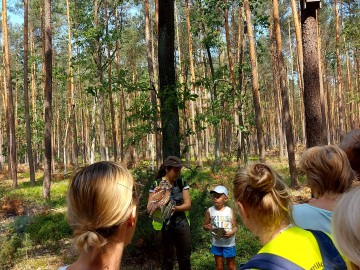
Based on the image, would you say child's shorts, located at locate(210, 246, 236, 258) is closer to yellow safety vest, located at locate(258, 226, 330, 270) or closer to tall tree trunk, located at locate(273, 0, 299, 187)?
yellow safety vest, located at locate(258, 226, 330, 270)

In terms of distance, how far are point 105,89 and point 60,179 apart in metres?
16.7

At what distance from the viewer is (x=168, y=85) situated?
20.5ft

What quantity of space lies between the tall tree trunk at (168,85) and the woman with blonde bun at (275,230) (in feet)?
13.8

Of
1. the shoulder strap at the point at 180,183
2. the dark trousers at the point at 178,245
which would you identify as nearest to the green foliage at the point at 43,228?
the dark trousers at the point at 178,245

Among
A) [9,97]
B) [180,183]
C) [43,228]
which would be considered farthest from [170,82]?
[9,97]

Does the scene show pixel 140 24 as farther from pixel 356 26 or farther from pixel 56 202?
pixel 56 202

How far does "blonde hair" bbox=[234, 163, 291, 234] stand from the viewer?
1.76 metres

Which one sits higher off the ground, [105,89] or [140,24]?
[140,24]

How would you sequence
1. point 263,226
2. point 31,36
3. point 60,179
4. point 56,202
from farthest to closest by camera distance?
point 31,36 < point 60,179 < point 56,202 < point 263,226

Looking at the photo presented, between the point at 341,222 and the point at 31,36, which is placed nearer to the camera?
the point at 341,222

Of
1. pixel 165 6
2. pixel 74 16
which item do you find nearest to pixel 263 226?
pixel 165 6

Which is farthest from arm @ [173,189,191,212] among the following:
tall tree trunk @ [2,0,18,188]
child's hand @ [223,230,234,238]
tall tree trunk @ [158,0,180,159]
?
tall tree trunk @ [2,0,18,188]

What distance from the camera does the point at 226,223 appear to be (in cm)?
471

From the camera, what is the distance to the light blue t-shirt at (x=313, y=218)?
2.02 meters
